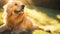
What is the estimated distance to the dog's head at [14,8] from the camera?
1813 millimetres

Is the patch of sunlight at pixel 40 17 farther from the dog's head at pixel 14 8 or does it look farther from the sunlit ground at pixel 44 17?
the dog's head at pixel 14 8

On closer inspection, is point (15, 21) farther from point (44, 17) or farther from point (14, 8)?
point (44, 17)

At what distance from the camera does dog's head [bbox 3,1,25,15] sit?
1.81 m

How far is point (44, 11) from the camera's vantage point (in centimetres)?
191

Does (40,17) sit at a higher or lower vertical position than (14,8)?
lower

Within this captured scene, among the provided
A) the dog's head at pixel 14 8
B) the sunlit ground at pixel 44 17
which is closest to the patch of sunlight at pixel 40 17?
the sunlit ground at pixel 44 17

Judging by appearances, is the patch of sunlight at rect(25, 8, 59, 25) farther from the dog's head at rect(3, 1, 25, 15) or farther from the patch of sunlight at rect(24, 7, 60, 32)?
the dog's head at rect(3, 1, 25, 15)

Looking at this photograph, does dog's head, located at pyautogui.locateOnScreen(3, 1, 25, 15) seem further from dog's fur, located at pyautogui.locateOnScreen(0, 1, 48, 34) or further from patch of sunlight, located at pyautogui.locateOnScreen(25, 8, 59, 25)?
patch of sunlight, located at pyautogui.locateOnScreen(25, 8, 59, 25)

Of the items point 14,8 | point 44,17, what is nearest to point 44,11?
point 44,17

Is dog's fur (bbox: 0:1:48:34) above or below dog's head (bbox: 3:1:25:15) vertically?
below

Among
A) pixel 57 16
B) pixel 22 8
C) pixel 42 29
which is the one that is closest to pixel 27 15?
pixel 22 8

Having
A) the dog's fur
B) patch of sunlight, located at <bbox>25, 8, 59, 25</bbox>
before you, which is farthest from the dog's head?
patch of sunlight, located at <bbox>25, 8, 59, 25</bbox>

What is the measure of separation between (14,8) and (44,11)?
355 mm

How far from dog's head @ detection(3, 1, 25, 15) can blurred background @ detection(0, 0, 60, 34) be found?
7 cm
